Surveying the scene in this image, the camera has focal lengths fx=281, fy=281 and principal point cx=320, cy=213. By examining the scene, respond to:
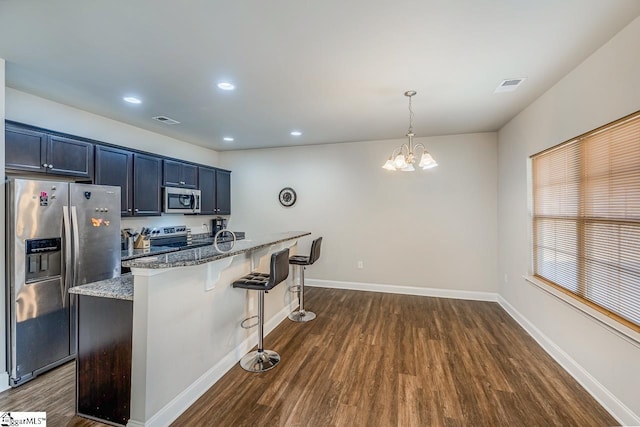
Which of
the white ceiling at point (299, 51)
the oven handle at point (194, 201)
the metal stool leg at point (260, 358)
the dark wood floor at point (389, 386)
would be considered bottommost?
the dark wood floor at point (389, 386)

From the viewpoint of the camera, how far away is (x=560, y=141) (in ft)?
9.10

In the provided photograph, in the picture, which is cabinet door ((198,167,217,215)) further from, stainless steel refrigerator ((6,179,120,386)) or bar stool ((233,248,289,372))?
bar stool ((233,248,289,372))

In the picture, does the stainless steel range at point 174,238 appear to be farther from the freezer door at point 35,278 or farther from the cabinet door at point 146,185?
the freezer door at point 35,278

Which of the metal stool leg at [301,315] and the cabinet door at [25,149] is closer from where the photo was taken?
the cabinet door at [25,149]

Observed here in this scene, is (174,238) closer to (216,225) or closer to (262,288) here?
(216,225)

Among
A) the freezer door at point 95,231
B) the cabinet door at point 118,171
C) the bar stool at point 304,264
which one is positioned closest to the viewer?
the freezer door at point 95,231

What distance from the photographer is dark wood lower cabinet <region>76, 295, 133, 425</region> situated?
1878 millimetres

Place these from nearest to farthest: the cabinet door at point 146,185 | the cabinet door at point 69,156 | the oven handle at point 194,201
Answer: the cabinet door at point 69,156
the cabinet door at point 146,185
the oven handle at point 194,201

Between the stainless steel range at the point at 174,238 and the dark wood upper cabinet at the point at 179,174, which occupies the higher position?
the dark wood upper cabinet at the point at 179,174

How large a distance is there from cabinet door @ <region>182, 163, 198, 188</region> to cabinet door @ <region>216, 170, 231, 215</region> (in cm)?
59

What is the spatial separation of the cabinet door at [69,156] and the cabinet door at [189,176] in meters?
1.49

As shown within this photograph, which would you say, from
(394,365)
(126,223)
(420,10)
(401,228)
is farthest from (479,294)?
(126,223)

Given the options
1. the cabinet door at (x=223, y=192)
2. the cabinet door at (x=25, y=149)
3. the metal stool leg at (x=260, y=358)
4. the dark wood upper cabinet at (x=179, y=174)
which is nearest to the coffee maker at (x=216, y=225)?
the cabinet door at (x=223, y=192)

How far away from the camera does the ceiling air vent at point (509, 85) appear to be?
2.70 metres
